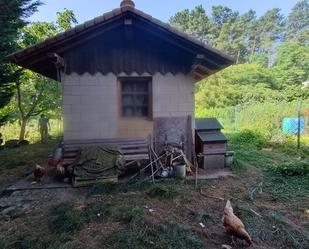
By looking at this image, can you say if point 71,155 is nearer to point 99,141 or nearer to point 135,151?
point 99,141

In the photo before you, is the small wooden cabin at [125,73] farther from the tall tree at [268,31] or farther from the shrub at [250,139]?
the tall tree at [268,31]

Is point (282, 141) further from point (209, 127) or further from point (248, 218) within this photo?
point (248, 218)

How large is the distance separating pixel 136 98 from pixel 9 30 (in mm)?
5378

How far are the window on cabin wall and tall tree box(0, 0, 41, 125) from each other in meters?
4.03

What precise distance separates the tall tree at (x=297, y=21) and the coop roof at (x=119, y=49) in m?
32.1

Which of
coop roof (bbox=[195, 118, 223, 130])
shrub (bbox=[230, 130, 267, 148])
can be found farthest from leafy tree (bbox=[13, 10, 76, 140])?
shrub (bbox=[230, 130, 267, 148])

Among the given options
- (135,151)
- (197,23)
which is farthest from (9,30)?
(197,23)

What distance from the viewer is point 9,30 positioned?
7.69 metres

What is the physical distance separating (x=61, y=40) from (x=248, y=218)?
4939 millimetres

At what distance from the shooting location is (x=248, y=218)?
131 inches

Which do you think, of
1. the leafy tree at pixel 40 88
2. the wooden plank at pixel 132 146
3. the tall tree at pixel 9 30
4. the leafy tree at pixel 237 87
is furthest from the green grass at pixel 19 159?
the leafy tree at pixel 237 87

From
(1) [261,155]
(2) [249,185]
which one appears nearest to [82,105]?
(2) [249,185]

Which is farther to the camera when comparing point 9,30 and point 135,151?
point 9,30

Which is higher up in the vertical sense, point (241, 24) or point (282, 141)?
point (241, 24)
